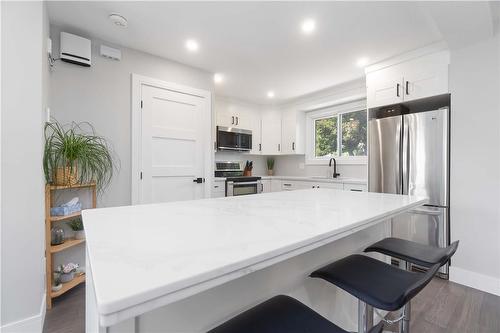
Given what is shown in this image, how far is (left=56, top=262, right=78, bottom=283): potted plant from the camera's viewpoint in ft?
6.85

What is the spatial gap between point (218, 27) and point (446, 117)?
7.78 ft

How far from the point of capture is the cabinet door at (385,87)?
2756 millimetres

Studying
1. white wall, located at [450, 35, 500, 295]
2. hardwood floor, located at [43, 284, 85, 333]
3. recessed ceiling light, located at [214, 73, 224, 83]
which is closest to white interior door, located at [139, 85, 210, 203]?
recessed ceiling light, located at [214, 73, 224, 83]

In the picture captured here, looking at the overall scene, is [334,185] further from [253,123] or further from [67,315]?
[67,315]

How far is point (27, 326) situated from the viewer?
1.56 m

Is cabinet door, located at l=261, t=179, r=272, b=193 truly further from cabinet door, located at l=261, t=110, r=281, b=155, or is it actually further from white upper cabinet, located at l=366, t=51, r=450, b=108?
white upper cabinet, located at l=366, t=51, r=450, b=108

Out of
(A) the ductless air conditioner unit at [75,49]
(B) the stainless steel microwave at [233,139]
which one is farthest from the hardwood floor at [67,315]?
(B) the stainless steel microwave at [233,139]

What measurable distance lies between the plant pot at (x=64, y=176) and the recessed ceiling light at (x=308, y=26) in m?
2.41

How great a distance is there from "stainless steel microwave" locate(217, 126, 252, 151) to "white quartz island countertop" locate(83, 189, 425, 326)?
10.2ft

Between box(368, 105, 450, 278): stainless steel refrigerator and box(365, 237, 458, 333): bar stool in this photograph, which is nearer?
box(365, 237, 458, 333): bar stool

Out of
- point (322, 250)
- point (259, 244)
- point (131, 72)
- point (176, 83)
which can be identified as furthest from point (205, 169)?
point (259, 244)

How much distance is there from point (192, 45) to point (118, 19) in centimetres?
71

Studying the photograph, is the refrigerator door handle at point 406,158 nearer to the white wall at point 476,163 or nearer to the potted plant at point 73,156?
the white wall at point 476,163

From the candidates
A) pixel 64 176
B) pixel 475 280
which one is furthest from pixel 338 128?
pixel 64 176
